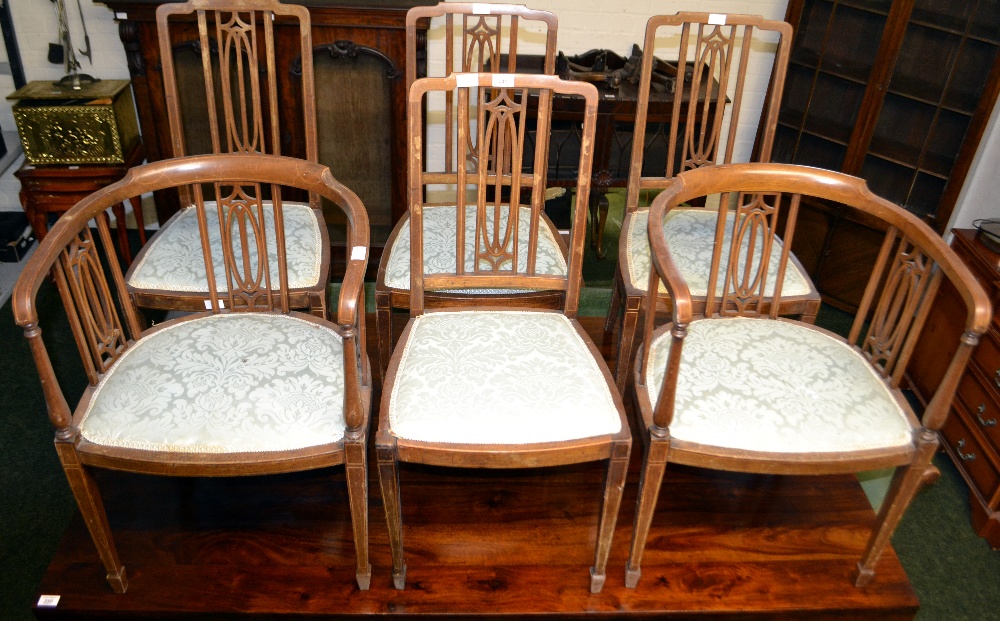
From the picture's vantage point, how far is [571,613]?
1686 mm

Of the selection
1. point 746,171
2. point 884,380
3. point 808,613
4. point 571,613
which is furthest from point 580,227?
point 808,613

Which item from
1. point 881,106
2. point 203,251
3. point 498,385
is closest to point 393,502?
point 498,385

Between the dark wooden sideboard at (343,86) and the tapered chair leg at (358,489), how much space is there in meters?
1.48

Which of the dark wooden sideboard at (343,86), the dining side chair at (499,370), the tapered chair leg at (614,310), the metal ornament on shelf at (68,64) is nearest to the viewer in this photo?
the dining side chair at (499,370)

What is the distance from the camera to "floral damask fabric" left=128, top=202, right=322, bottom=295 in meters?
1.92

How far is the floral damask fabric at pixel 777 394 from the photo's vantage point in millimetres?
1533

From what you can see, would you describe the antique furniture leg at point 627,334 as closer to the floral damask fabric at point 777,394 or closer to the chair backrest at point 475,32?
the floral damask fabric at point 777,394

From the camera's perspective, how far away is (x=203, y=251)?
5.70 ft

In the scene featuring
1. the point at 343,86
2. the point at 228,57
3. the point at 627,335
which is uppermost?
the point at 228,57

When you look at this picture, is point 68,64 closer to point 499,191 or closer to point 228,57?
point 228,57

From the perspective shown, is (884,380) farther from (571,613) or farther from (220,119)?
(220,119)

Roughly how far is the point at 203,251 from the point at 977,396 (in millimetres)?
2058

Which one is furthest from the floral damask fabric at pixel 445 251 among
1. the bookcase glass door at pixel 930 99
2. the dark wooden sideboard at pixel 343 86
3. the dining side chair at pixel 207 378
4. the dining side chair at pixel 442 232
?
the bookcase glass door at pixel 930 99

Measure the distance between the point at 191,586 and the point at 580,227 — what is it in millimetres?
1134
